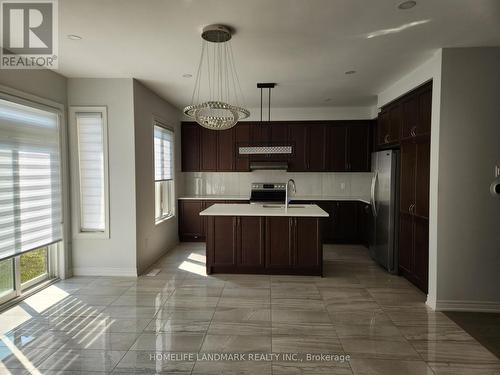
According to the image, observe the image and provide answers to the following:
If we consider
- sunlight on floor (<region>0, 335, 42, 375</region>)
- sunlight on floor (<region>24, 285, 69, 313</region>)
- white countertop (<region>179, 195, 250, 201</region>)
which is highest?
white countertop (<region>179, 195, 250, 201</region>)

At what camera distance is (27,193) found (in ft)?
10.8

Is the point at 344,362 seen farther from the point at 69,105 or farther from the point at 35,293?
the point at 69,105

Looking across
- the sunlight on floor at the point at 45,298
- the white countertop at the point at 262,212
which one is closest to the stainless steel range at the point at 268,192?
the white countertop at the point at 262,212

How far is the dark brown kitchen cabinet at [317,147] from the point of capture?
5945 mm

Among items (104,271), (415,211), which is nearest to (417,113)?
(415,211)

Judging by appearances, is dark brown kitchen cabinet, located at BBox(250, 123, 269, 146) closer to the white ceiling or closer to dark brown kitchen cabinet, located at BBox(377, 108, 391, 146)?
the white ceiling

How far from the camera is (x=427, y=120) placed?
3.36 meters

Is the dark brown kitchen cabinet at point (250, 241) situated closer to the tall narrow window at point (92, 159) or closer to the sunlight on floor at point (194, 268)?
the sunlight on floor at point (194, 268)

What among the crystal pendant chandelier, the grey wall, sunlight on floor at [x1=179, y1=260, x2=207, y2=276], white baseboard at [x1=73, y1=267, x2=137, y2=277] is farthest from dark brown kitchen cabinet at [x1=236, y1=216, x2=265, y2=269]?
the grey wall

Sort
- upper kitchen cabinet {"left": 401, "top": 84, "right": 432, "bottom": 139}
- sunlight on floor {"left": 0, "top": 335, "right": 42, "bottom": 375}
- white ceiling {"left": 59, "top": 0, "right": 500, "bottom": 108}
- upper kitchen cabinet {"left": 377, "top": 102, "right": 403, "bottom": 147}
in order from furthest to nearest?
1. upper kitchen cabinet {"left": 377, "top": 102, "right": 403, "bottom": 147}
2. upper kitchen cabinet {"left": 401, "top": 84, "right": 432, "bottom": 139}
3. white ceiling {"left": 59, "top": 0, "right": 500, "bottom": 108}
4. sunlight on floor {"left": 0, "top": 335, "right": 42, "bottom": 375}

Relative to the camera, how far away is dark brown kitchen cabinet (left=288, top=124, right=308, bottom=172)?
19.6ft

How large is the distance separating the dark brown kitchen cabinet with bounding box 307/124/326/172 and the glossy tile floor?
2.59 meters

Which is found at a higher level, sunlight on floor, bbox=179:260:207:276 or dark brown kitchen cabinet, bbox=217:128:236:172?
dark brown kitchen cabinet, bbox=217:128:236:172

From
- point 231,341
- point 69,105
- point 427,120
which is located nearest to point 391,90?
point 427,120
